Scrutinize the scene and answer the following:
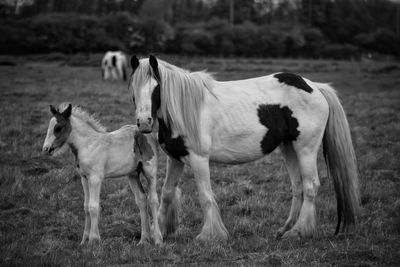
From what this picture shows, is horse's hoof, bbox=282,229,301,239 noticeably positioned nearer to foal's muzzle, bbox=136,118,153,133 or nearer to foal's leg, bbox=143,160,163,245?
foal's leg, bbox=143,160,163,245

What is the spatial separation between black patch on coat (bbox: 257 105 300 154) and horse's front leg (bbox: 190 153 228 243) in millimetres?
856

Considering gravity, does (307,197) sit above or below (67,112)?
below

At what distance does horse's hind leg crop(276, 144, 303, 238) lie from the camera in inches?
250

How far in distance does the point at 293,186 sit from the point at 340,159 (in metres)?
0.69

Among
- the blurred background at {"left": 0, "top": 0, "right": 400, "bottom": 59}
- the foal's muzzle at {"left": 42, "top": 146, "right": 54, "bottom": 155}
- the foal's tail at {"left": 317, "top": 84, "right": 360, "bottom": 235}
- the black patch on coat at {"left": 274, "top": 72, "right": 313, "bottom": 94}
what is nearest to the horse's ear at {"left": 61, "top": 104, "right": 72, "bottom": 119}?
the foal's muzzle at {"left": 42, "top": 146, "right": 54, "bottom": 155}

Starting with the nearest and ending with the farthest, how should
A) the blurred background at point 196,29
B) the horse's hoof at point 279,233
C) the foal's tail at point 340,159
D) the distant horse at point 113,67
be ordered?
the horse's hoof at point 279,233 < the foal's tail at point 340,159 < the distant horse at point 113,67 < the blurred background at point 196,29

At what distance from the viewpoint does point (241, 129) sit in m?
5.98

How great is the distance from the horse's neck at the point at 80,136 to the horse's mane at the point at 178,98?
0.87 meters

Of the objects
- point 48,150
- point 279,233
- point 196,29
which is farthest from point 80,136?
point 196,29

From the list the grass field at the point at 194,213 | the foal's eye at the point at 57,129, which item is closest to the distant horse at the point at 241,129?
the grass field at the point at 194,213

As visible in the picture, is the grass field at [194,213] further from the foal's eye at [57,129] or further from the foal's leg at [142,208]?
the foal's eye at [57,129]

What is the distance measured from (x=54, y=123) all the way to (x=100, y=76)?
19.9m

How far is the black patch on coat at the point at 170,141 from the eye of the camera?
224 inches

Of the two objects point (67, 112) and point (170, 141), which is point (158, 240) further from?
point (67, 112)
